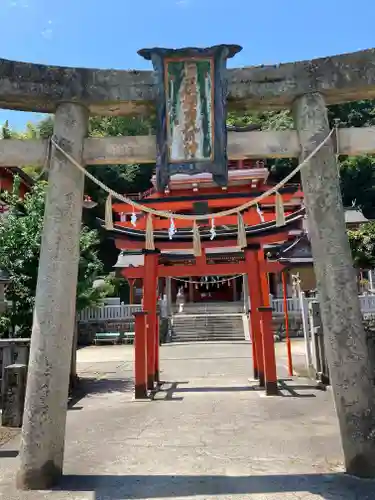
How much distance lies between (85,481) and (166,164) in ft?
11.3

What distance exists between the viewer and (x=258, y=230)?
33.8 ft

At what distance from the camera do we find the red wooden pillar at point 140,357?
9.02 m

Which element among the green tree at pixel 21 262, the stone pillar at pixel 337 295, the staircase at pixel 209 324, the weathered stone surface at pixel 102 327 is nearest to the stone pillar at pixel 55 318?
the stone pillar at pixel 337 295

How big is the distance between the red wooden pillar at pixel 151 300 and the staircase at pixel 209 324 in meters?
13.0

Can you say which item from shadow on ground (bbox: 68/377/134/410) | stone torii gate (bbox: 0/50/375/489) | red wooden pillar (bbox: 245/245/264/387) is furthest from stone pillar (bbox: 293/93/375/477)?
shadow on ground (bbox: 68/377/134/410)

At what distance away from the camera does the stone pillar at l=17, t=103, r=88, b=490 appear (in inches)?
159

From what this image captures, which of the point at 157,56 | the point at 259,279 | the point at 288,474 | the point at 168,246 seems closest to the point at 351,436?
the point at 288,474

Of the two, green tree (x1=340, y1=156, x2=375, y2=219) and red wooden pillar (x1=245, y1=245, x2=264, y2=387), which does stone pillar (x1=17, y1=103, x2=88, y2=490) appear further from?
green tree (x1=340, y1=156, x2=375, y2=219)

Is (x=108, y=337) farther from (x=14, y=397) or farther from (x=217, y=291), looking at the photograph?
(x=14, y=397)

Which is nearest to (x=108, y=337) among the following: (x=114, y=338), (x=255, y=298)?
(x=114, y=338)

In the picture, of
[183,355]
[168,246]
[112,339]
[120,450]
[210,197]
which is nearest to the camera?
[120,450]

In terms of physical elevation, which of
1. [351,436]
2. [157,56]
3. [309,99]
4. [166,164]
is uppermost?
[157,56]

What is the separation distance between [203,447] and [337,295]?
2686mm

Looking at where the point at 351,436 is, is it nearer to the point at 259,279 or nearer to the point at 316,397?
the point at 316,397
